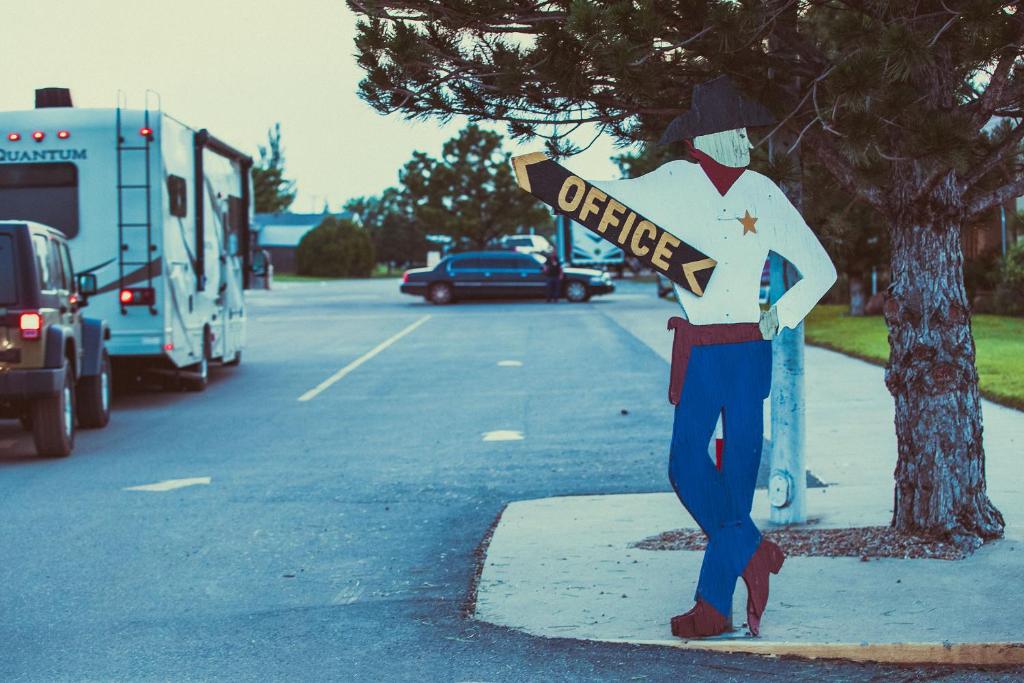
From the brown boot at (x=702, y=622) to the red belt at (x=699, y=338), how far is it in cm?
85

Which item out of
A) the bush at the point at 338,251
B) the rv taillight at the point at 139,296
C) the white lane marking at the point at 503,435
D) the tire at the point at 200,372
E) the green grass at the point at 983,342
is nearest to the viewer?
the white lane marking at the point at 503,435

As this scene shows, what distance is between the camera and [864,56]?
234 inches

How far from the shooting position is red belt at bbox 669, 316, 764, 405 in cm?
593

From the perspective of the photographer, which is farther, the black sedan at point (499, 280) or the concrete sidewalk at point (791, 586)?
the black sedan at point (499, 280)

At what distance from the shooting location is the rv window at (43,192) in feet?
49.7

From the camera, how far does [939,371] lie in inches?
281

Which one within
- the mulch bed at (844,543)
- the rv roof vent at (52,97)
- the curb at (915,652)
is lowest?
the curb at (915,652)

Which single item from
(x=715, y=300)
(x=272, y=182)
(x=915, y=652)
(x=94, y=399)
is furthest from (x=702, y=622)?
(x=272, y=182)

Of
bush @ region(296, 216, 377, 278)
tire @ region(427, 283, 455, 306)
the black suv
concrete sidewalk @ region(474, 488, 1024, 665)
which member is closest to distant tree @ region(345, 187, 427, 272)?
bush @ region(296, 216, 377, 278)

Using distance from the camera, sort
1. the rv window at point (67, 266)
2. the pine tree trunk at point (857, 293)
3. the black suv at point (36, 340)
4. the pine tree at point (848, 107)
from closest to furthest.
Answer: the pine tree at point (848, 107), the black suv at point (36, 340), the rv window at point (67, 266), the pine tree trunk at point (857, 293)

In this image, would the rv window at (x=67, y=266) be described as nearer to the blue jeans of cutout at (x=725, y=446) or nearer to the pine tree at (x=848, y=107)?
the pine tree at (x=848, y=107)

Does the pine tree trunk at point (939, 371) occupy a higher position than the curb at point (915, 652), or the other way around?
the pine tree trunk at point (939, 371)

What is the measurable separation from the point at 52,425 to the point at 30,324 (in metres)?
0.86

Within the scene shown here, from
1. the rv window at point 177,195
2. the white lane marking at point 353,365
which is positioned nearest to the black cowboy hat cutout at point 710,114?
the rv window at point 177,195
